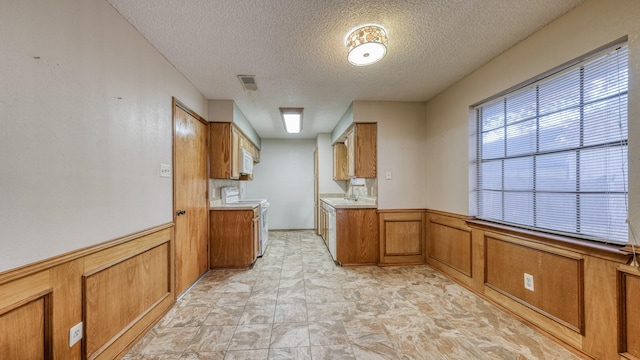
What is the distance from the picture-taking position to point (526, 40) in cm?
206

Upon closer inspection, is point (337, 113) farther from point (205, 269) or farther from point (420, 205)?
point (205, 269)

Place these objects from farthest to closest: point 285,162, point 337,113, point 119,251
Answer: point 285,162 < point 337,113 < point 119,251

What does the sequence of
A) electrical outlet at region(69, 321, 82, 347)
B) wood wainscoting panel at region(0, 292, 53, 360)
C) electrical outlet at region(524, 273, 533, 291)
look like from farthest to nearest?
1. electrical outlet at region(524, 273, 533, 291)
2. electrical outlet at region(69, 321, 82, 347)
3. wood wainscoting panel at region(0, 292, 53, 360)

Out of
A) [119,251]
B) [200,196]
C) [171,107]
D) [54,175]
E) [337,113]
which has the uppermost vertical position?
[337,113]

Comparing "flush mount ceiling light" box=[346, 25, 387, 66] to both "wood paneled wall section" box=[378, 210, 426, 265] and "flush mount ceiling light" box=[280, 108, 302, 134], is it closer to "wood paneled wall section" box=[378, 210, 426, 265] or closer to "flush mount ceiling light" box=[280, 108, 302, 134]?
"flush mount ceiling light" box=[280, 108, 302, 134]

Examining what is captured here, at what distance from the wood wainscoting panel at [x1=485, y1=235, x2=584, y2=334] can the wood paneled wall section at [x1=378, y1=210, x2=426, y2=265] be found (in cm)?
111

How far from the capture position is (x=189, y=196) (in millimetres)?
2822

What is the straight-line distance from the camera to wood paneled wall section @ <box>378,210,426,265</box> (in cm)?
357

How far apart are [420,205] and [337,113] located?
2.05 m

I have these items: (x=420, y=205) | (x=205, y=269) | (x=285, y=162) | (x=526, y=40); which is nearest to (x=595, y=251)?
(x=526, y=40)

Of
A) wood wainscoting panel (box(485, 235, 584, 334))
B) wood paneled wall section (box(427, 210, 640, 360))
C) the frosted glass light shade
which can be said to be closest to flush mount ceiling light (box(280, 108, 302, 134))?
the frosted glass light shade

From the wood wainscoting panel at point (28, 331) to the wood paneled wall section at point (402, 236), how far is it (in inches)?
130

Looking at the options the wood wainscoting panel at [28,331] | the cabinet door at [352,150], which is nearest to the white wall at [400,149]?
the cabinet door at [352,150]

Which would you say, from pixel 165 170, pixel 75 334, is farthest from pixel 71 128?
pixel 75 334
